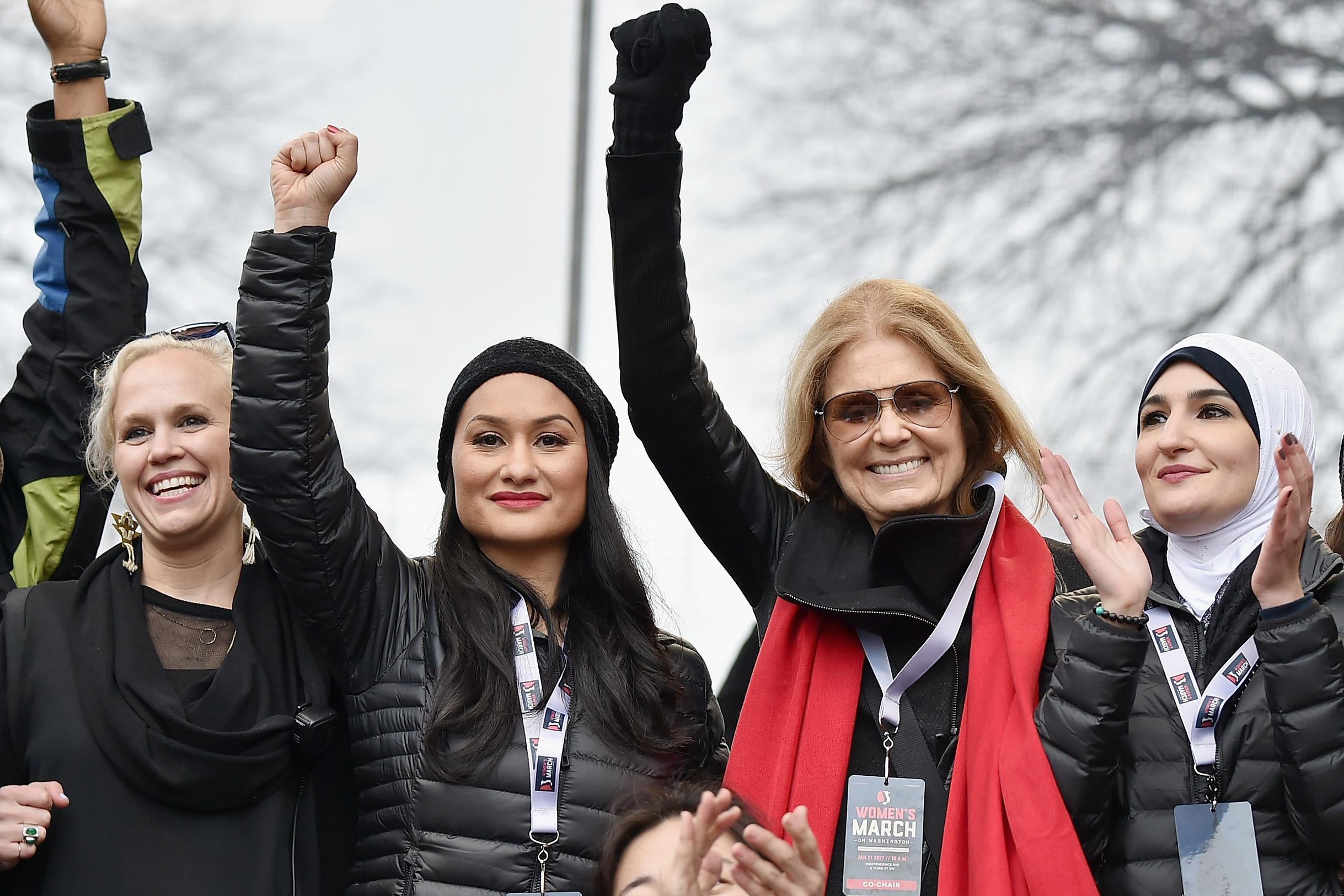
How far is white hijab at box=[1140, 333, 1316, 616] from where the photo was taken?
2.45 meters

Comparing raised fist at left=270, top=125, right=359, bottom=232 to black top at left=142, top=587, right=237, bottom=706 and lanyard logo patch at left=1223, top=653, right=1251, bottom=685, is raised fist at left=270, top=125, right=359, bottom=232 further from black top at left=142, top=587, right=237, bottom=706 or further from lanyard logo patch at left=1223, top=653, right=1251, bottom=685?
lanyard logo patch at left=1223, top=653, right=1251, bottom=685

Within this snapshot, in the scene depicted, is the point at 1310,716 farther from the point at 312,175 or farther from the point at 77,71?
the point at 77,71

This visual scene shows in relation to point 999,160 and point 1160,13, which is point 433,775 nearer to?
point 999,160

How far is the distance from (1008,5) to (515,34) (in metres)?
1.84

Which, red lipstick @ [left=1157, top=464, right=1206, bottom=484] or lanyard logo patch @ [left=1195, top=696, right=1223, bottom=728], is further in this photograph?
red lipstick @ [left=1157, top=464, right=1206, bottom=484]

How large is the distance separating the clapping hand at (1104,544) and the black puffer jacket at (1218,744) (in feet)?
0.19

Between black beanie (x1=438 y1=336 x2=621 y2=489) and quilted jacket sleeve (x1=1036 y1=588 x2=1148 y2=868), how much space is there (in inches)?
39.5

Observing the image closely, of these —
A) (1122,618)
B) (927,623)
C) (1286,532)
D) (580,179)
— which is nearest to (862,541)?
(927,623)

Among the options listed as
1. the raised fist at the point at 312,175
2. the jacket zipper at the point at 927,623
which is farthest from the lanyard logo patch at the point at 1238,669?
the raised fist at the point at 312,175

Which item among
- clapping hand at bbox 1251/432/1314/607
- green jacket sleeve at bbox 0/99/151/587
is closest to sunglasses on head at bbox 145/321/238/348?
green jacket sleeve at bbox 0/99/151/587

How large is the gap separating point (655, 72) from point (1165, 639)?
53.2 inches

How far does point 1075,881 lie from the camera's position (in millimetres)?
2182

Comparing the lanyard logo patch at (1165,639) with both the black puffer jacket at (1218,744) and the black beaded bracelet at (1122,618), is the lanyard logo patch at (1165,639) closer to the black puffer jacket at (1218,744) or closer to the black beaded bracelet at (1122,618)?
the black puffer jacket at (1218,744)

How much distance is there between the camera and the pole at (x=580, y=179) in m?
5.14
